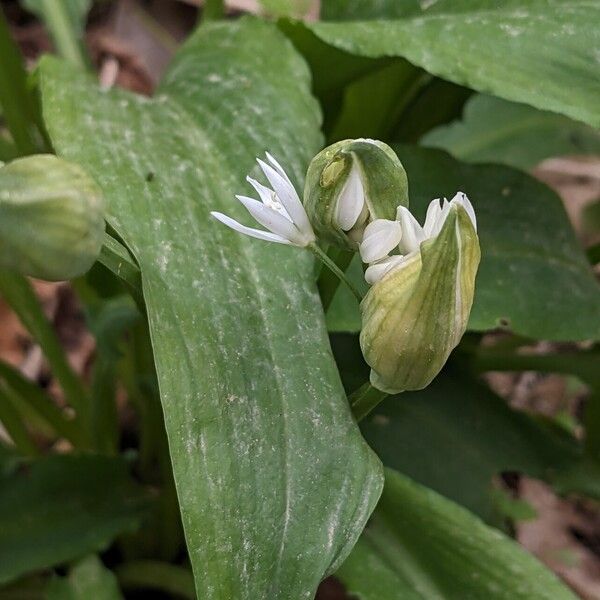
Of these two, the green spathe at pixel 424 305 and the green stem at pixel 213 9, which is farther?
the green stem at pixel 213 9

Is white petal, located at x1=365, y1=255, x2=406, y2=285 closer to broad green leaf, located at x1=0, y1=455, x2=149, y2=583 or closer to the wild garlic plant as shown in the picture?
the wild garlic plant

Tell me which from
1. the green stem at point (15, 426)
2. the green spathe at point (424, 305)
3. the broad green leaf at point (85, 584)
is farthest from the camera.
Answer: the green stem at point (15, 426)

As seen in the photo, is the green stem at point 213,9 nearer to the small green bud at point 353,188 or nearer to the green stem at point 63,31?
the green stem at point 63,31

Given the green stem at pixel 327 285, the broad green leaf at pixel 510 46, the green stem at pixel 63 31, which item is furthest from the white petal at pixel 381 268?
the green stem at pixel 63 31

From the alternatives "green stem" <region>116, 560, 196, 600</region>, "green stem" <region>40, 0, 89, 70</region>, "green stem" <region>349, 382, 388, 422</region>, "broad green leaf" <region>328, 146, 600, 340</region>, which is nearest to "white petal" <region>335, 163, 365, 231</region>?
"green stem" <region>349, 382, 388, 422</region>

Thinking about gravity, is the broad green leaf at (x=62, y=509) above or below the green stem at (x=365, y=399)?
below

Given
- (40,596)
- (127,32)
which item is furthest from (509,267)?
(127,32)

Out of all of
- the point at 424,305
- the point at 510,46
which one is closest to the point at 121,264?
the point at 424,305

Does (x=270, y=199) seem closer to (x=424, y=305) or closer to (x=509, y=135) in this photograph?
(x=424, y=305)
